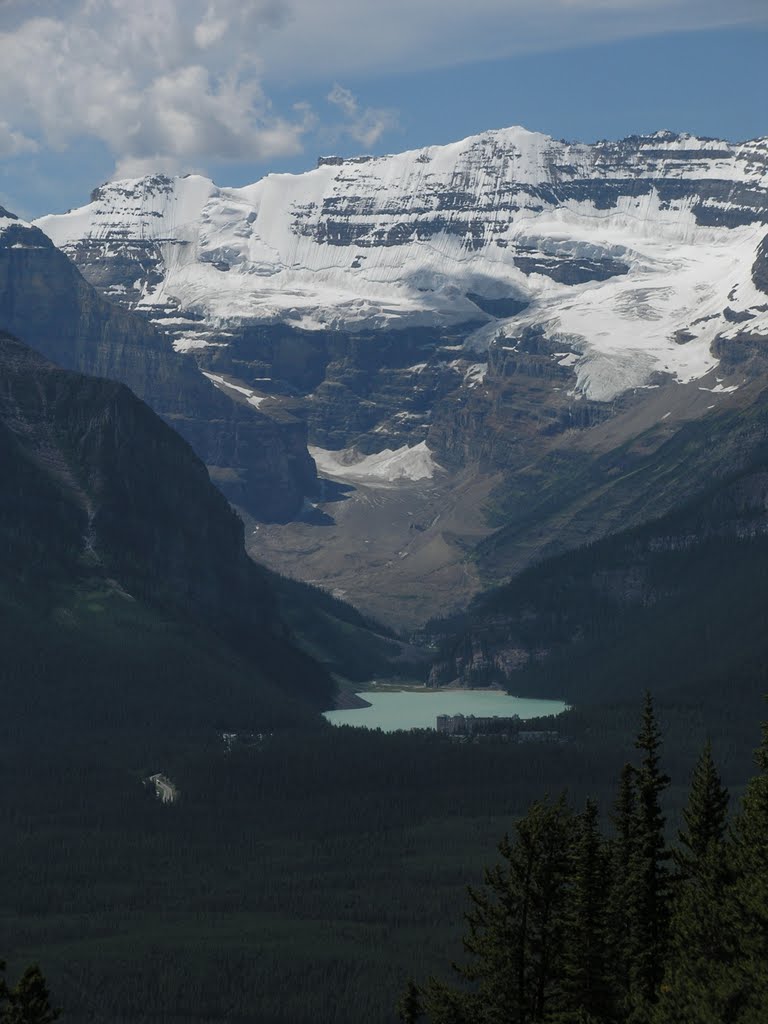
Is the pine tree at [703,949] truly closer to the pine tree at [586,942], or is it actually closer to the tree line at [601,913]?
the tree line at [601,913]

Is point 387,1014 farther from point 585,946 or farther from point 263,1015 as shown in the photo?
point 585,946

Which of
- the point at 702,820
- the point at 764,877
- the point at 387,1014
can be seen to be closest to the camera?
the point at 764,877

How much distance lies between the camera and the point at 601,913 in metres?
97.0

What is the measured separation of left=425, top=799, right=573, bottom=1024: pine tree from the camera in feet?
318

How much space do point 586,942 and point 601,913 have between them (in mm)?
1578

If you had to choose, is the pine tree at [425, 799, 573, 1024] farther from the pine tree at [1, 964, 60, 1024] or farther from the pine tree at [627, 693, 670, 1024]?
the pine tree at [1, 964, 60, 1024]

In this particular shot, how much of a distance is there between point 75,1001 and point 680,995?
12067 cm

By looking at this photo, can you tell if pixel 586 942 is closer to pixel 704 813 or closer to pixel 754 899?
pixel 704 813

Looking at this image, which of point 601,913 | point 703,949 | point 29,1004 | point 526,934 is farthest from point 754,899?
point 29,1004

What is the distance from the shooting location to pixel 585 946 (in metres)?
96.2

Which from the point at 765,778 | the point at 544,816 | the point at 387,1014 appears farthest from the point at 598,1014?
the point at 387,1014

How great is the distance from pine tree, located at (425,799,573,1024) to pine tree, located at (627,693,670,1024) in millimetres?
3936

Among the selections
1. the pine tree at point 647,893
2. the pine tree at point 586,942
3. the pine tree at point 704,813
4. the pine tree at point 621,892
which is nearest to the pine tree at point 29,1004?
the pine tree at point 586,942

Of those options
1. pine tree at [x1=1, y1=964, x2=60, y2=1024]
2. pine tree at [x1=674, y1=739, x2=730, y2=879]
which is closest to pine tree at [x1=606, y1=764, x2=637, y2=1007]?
pine tree at [x1=674, y1=739, x2=730, y2=879]
